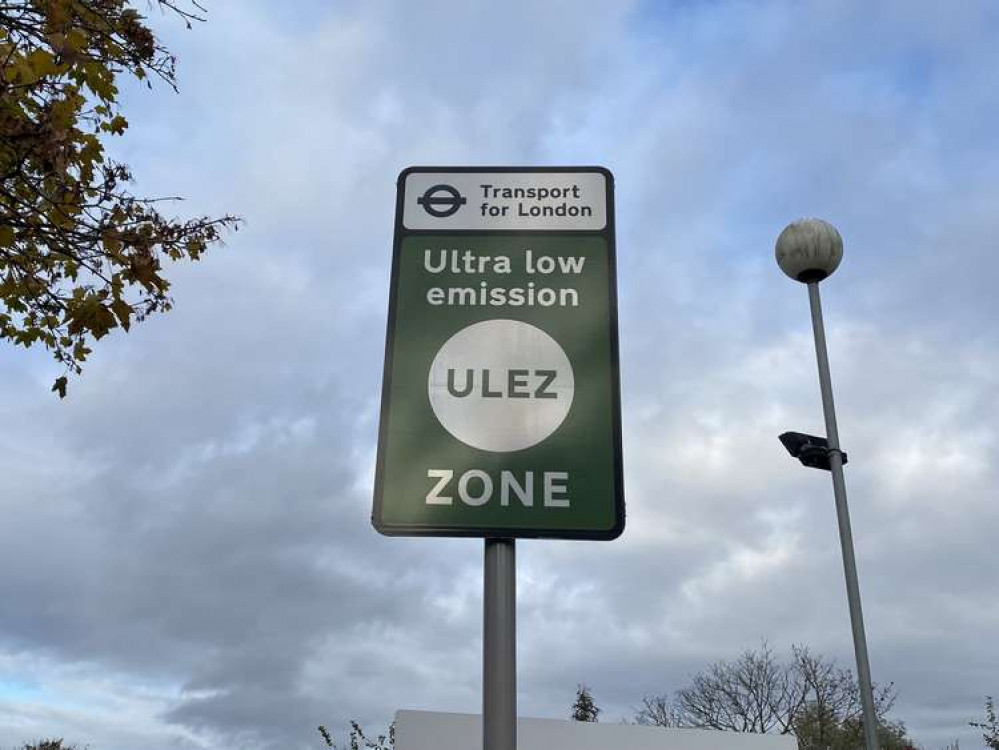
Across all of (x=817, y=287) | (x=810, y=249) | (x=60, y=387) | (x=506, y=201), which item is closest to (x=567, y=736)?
(x=817, y=287)

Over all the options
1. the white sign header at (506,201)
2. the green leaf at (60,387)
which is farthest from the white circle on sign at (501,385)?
the green leaf at (60,387)

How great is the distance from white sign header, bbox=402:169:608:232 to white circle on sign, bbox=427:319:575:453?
39 centimetres

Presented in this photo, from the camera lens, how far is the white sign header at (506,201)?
2.81 metres

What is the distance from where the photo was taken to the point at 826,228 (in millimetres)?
8047

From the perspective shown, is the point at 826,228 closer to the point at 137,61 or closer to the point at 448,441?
the point at 137,61

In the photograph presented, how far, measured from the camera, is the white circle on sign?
243 cm

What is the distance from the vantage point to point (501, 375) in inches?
98.5

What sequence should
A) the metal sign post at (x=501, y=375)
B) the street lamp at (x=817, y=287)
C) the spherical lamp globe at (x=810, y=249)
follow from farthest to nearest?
the spherical lamp globe at (x=810, y=249) < the street lamp at (x=817, y=287) < the metal sign post at (x=501, y=375)

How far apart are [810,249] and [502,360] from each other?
244 inches

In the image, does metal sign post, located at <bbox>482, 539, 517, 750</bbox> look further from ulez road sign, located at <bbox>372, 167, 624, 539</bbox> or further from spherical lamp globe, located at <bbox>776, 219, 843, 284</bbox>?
spherical lamp globe, located at <bbox>776, 219, 843, 284</bbox>

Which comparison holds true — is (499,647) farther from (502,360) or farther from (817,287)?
(817,287)

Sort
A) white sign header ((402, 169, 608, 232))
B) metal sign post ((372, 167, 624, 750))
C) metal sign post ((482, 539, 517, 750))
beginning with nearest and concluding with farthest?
1. metal sign post ((482, 539, 517, 750))
2. metal sign post ((372, 167, 624, 750))
3. white sign header ((402, 169, 608, 232))

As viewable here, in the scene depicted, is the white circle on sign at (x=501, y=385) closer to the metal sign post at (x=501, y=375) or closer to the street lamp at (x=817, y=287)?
the metal sign post at (x=501, y=375)

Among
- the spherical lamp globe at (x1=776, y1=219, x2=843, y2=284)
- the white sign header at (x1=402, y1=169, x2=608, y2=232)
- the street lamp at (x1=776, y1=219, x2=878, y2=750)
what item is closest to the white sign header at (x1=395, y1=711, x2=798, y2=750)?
the street lamp at (x1=776, y1=219, x2=878, y2=750)
